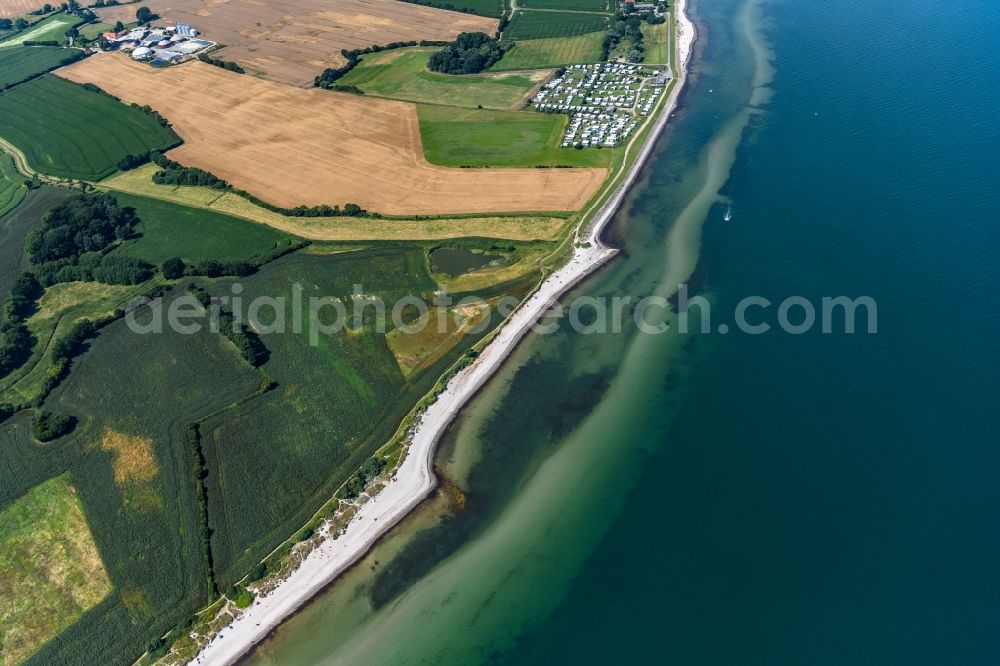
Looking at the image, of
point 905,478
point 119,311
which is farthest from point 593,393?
point 119,311

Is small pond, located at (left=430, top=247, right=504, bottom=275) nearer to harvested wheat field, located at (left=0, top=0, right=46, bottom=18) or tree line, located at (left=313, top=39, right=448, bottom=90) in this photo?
tree line, located at (left=313, top=39, right=448, bottom=90)

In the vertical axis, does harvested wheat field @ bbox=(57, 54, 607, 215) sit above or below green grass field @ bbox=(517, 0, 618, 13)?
below

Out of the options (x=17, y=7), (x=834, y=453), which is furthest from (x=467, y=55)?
(x=17, y=7)

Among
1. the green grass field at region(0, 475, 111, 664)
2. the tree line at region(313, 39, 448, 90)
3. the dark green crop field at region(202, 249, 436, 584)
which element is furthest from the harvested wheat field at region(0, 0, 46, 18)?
the green grass field at region(0, 475, 111, 664)

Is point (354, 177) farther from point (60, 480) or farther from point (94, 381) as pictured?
point (60, 480)

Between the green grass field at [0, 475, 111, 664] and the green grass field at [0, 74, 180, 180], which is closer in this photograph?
the green grass field at [0, 475, 111, 664]

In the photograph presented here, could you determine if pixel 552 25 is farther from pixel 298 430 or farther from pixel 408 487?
pixel 408 487
